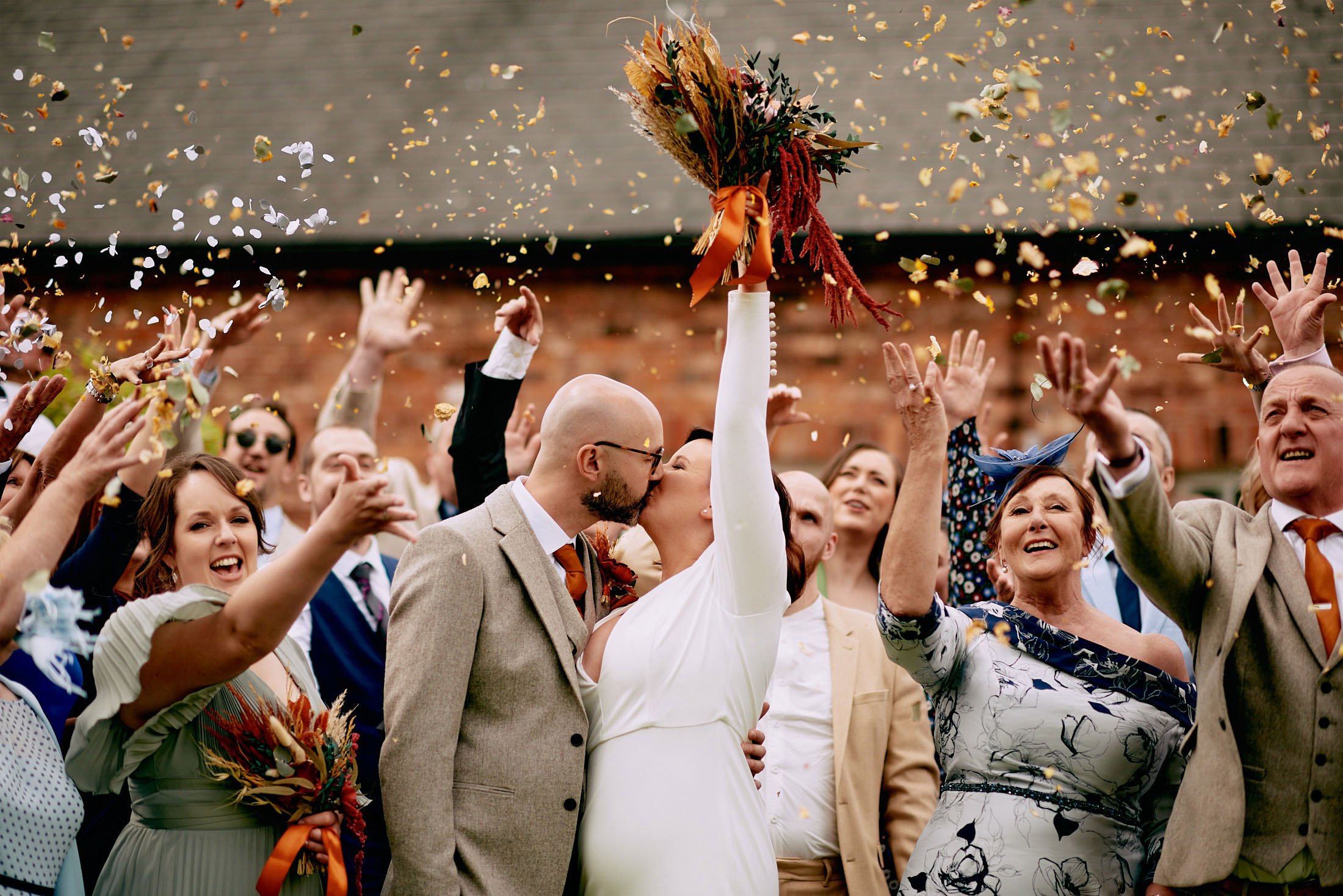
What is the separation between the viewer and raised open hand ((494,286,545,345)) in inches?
177

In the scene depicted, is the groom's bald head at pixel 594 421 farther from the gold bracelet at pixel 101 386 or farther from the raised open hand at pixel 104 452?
the gold bracelet at pixel 101 386

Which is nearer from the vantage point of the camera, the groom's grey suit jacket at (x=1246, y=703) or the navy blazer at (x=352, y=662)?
the groom's grey suit jacket at (x=1246, y=703)

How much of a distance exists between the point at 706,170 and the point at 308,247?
35.7 ft

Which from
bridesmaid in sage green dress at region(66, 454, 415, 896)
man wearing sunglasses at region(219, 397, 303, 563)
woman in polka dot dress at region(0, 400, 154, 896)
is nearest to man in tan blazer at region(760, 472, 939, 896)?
bridesmaid in sage green dress at region(66, 454, 415, 896)

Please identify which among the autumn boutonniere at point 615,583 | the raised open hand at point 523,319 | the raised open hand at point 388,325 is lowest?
the autumn boutonniere at point 615,583

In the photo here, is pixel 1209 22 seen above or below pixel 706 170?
above

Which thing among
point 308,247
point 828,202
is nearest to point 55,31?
point 308,247

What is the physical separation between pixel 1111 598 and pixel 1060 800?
1911 mm

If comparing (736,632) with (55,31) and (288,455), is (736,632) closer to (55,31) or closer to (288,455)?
(288,455)

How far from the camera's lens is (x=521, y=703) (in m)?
3.29

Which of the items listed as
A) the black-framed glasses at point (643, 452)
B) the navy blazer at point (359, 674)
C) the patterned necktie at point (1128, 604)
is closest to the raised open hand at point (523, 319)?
the black-framed glasses at point (643, 452)

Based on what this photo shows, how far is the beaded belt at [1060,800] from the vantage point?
3.79 m

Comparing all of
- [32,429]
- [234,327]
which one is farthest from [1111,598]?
[32,429]

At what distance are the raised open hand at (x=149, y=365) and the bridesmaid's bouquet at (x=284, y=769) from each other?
1.16m
